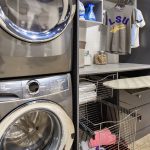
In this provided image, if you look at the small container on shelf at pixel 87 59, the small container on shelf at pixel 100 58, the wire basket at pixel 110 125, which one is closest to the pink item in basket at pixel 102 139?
the wire basket at pixel 110 125

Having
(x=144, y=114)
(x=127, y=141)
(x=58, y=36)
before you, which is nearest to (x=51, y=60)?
(x=58, y=36)

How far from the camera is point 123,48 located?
7.90 ft

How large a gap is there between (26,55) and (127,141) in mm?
1575

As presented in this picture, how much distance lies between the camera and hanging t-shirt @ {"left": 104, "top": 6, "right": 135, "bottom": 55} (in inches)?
94.8

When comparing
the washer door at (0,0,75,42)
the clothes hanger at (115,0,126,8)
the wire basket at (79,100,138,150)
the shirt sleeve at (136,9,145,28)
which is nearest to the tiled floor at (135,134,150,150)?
the wire basket at (79,100,138,150)

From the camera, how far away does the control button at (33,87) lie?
3.63 feet

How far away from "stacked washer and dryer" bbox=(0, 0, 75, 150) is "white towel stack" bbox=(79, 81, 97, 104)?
0.39 metres

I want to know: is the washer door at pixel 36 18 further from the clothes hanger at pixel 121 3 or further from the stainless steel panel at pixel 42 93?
the clothes hanger at pixel 121 3

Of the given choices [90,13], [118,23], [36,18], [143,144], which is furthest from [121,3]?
[143,144]

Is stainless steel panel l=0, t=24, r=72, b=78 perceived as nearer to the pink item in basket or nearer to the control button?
the control button

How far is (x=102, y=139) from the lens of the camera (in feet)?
5.47

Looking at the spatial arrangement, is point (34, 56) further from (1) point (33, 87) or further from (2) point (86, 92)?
(2) point (86, 92)

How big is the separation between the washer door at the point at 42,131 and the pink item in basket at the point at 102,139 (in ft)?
1.16

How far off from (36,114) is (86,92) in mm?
601
